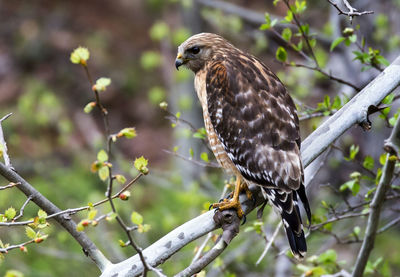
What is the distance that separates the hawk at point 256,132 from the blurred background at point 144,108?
0.56 meters

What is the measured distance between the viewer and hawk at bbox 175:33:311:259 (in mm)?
3143

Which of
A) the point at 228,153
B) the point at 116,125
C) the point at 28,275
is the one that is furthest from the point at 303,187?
the point at 116,125

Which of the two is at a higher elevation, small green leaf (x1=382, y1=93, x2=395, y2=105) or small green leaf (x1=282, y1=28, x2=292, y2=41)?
small green leaf (x1=282, y1=28, x2=292, y2=41)

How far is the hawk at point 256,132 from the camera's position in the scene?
314 centimetres

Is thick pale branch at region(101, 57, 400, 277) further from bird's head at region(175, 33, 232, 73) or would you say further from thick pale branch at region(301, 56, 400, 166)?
bird's head at region(175, 33, 232, 73)

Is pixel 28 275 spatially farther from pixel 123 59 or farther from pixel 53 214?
pixel 123 59

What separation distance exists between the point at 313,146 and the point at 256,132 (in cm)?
53

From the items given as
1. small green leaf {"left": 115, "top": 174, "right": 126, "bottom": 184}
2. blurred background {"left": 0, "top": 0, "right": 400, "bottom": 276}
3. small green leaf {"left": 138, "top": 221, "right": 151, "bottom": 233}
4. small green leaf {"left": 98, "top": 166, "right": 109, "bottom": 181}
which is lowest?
blurred background {"left": 0, "top": 0, "right": 400, "bottom": 276}

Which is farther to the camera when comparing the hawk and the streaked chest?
the streaked chest

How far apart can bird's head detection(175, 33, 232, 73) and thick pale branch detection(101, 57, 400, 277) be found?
49.4 inches

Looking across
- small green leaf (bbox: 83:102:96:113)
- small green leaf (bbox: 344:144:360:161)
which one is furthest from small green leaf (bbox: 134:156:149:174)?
small green leaf (bbox: 344:144:360:161)

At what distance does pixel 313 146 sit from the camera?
9.85ft

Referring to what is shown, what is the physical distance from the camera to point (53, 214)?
250cm

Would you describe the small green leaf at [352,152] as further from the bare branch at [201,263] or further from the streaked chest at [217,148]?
the bare branch at [201,263]
